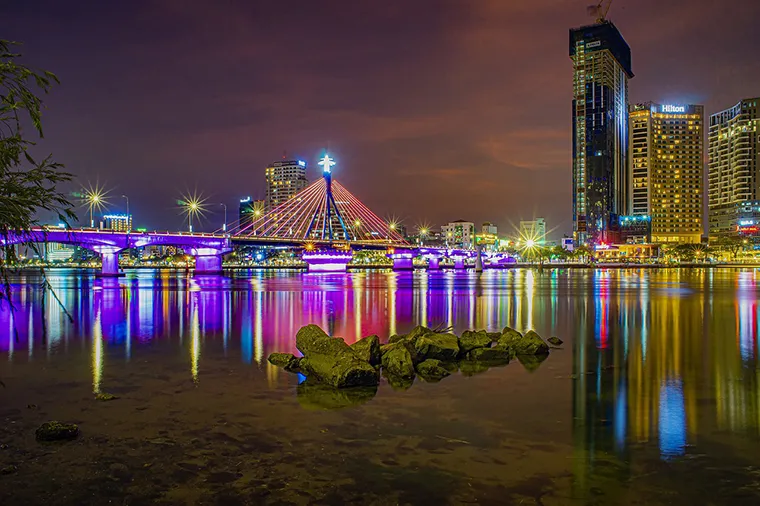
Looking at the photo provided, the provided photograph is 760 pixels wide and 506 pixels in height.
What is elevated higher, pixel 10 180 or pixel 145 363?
pixel 10 180

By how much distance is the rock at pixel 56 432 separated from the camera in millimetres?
11711

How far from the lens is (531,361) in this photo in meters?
20.6

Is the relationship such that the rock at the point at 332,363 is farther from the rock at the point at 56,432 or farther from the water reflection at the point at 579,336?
the rock at the point at 56,432

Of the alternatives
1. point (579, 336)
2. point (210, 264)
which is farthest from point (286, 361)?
point (210, 264)

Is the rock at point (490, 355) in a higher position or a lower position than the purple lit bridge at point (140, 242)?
lower

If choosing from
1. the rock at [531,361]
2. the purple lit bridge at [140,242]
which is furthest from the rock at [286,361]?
the purple lit bridge at [140,242]

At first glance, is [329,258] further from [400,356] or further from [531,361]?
[400,356]

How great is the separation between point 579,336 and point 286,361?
48.0ft

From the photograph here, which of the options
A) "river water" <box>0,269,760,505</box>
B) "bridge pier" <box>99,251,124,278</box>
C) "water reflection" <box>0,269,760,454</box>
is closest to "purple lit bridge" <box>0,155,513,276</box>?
"bridge pier" <box>99,251,124,278</box>

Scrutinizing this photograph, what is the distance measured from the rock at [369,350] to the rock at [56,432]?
814 cm

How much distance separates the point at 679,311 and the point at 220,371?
105ft

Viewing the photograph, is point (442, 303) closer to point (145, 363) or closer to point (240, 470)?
point (145, 363)

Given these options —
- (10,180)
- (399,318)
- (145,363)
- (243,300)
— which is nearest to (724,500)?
(10,180)

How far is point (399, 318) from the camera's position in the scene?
3538 cm
